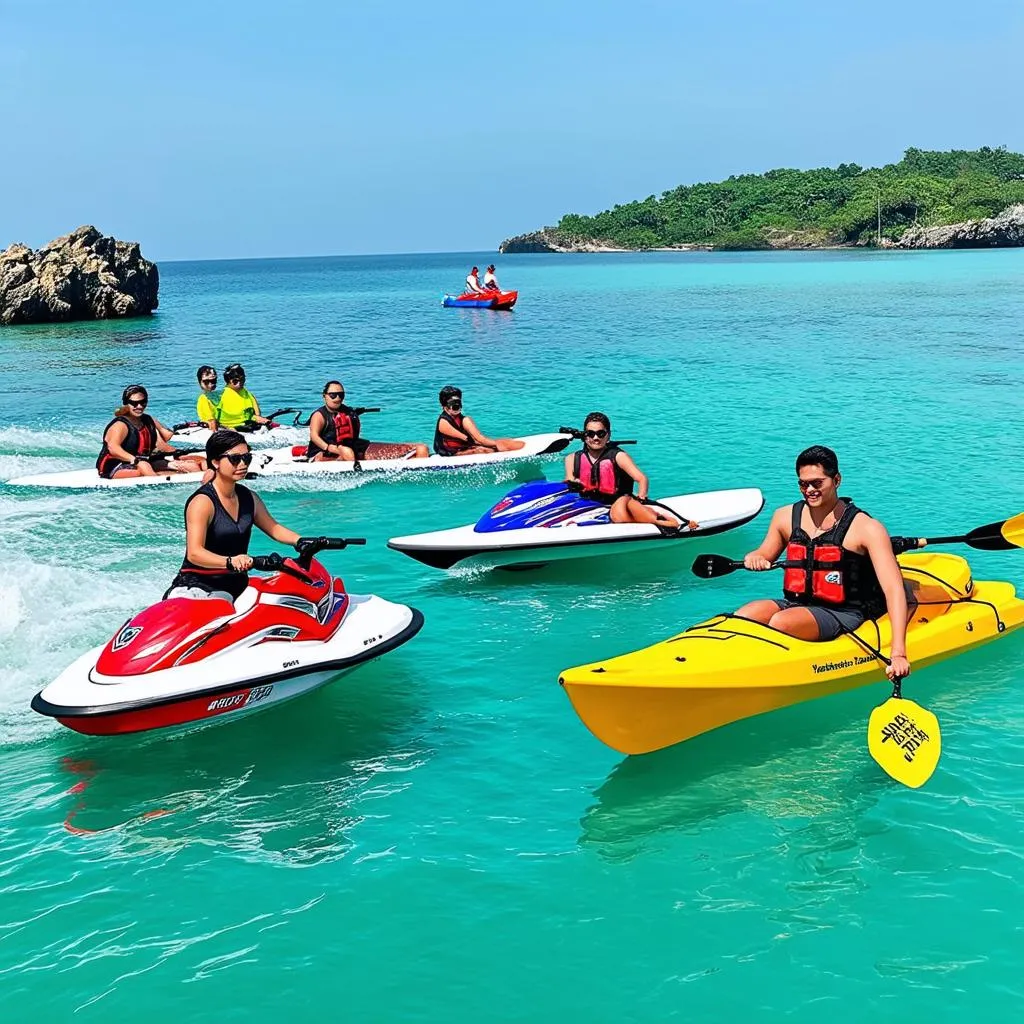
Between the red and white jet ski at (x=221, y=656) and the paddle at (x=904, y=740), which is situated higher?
the red and white jet ski at (x=221, y=656)

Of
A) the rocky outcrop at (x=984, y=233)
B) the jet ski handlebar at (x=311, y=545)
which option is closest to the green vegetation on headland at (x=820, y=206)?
the rocky outcrop at (x=984, y=233)

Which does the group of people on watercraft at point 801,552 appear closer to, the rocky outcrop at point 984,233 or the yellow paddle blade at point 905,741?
the yellow paddle blade at point 905,741

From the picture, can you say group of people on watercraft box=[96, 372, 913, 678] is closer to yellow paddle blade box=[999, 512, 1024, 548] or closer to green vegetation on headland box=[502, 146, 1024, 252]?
yellow paddle blade box=[999, 512, 1024, 548]

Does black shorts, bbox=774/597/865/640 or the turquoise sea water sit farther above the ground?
black shorts, bbox=774/597/865/640

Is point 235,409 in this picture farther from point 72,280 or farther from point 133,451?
point 72,280

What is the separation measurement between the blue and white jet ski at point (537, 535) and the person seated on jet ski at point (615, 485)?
76 millimetres

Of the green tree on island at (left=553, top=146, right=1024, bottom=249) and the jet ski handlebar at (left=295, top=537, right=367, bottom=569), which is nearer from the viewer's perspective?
the jet ski handlebar at (left=295, top=537, right=367, bottom=569)

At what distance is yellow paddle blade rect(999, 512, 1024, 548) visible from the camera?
8.50 metres

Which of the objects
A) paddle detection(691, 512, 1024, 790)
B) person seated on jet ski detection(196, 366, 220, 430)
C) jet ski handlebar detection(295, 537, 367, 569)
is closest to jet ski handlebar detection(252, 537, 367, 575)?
jet ski handlebar detection(295, 537, 367, 569)

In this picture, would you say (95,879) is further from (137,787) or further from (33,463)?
(33,463)

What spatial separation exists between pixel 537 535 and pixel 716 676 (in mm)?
4050

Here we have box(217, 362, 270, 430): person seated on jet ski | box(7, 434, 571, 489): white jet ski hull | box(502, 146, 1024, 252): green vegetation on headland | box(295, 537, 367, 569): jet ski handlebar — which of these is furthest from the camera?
box(502, 146, 1024, 252): green vegetation on headland

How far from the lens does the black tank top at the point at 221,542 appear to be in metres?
7.55

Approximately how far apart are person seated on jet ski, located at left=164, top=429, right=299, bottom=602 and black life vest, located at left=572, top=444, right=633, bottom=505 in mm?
4002
